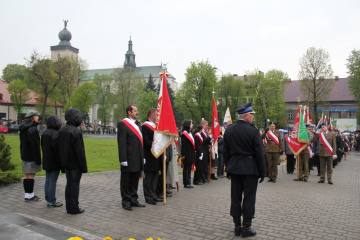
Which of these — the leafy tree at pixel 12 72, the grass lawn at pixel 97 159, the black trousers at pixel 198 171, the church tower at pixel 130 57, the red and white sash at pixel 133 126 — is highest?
the church tower at pixel 130 57

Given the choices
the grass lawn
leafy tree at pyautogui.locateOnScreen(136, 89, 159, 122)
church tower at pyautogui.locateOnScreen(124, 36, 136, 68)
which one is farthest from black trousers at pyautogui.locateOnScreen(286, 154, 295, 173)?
church tower at pyautogui.locateOnScreen(124, 36, 136, 68)

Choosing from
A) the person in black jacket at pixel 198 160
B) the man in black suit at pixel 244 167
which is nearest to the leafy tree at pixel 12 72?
the person in black jacket at pixel 198 160

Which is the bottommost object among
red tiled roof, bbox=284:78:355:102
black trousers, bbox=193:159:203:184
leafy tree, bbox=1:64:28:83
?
black trousers, bbox=193:159:203:184

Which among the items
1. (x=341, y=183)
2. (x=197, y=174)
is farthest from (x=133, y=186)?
(x=341, y=183)

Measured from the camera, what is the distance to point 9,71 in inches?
3199

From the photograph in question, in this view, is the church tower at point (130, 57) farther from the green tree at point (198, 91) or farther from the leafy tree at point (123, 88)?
the green tree at point (198, 91)

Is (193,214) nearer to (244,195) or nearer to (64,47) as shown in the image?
(244,195)

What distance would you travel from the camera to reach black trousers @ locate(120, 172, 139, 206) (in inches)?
276

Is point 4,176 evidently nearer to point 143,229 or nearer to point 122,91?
point 143,229

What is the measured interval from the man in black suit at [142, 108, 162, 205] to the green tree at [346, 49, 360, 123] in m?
49.0

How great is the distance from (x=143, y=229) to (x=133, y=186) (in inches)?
69.6

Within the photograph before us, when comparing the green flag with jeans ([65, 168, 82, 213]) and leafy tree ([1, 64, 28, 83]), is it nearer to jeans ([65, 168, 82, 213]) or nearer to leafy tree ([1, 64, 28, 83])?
jeans ([65, 168, 82, 213])

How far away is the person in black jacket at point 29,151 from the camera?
282 inches

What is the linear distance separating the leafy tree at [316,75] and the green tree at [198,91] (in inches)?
562
